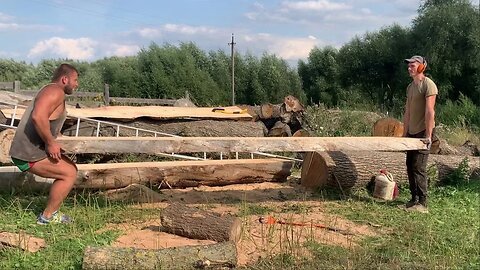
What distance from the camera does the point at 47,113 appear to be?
5863 mm

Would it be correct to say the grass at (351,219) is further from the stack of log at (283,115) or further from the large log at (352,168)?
the stack of log at (283,115)

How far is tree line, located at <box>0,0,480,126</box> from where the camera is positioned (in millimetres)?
27172

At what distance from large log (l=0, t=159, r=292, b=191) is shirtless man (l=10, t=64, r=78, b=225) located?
5.31 ft

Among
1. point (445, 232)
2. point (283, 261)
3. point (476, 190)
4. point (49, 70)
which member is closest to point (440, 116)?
point (476, 190)

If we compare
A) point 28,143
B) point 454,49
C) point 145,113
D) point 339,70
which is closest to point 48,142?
point 28,143

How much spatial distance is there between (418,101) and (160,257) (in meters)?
4.41

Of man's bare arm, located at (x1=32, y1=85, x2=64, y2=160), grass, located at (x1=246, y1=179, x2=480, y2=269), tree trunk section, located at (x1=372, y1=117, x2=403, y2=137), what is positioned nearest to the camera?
grass, located at (x1=246, y1=179, x2=480, y2=269)

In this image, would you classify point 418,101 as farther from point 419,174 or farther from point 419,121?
point 419,174

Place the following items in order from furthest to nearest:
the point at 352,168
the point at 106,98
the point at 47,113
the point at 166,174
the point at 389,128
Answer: the point at 106,98, the point at 389,128, the point at 352,168, the point at 166,174, the point at 47,113

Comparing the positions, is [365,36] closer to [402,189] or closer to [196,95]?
[196,95]

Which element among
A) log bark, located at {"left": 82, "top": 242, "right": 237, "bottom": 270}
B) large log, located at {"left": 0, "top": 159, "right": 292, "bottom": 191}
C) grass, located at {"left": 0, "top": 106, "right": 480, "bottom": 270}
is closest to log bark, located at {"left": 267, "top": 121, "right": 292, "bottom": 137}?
large log, located at {"left": 0, "top": 159, "right": 292, "bottom": 191}

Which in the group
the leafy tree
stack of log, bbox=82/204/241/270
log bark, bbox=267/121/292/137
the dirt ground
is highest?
the leafy tree

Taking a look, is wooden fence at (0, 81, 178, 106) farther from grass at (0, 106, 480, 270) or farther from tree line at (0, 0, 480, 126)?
grass at (0, 106, 480, 270)

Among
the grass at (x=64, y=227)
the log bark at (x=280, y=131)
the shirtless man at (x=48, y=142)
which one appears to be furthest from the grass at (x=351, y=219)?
the log bark at (x=280, y=131)
